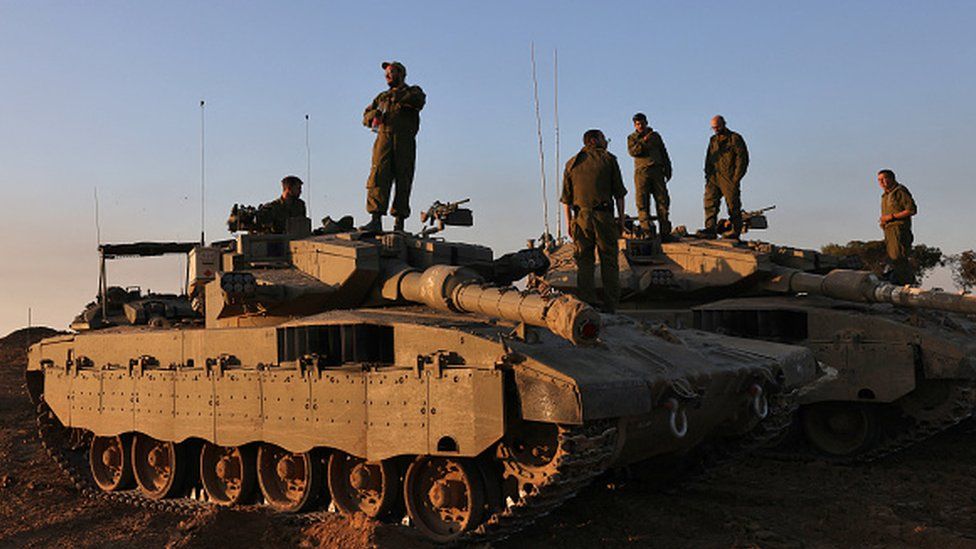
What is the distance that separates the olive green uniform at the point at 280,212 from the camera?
40.9 feet

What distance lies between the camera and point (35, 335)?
130ft

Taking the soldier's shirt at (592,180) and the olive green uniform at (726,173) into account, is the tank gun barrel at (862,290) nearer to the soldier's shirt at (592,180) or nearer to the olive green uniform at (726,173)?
the olive green uniform at (726,173)

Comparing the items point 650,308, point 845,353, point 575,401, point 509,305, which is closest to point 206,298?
point 509,305

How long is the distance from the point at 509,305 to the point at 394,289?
2593 millimetres

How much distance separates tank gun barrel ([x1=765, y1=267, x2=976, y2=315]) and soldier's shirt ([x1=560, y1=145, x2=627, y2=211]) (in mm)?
4451

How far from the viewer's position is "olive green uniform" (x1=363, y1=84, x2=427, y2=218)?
11500 mm

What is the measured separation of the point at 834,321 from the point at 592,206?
5.25 metres

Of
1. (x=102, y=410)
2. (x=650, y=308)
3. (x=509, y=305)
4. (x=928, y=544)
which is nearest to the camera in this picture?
(x=509, y=305)

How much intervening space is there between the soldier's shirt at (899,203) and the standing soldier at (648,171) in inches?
136

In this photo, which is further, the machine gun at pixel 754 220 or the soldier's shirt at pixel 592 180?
the machine gun at pixel 754 220

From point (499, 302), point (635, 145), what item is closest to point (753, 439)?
point (499, 302)

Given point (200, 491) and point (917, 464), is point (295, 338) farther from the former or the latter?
point (917, 464)

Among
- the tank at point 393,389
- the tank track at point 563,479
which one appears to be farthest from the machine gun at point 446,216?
the tank track at point 563,479

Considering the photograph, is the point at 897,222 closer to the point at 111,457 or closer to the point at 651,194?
the point at 651,194
